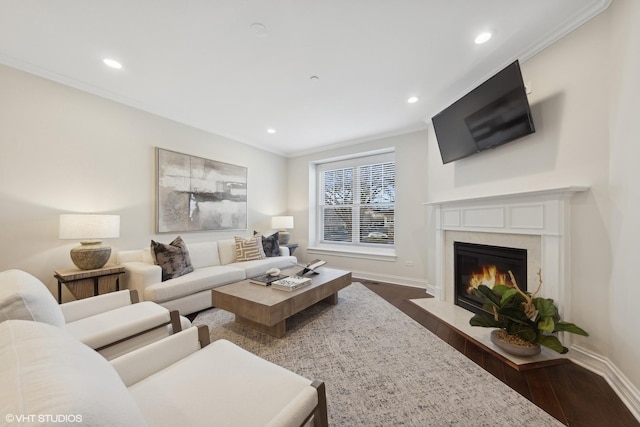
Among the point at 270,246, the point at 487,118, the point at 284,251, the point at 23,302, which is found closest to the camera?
the point at 23,302

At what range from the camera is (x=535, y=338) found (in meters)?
1.75

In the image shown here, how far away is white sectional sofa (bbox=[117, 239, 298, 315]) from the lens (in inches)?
94.5

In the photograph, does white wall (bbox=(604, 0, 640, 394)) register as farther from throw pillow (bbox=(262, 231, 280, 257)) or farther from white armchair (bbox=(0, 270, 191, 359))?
throw pillow (bbox=(262, 231, 280, 257))

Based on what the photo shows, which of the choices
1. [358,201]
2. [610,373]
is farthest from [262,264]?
[610,373]

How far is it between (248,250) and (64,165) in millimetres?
2271

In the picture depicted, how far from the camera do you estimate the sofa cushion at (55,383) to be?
402mm

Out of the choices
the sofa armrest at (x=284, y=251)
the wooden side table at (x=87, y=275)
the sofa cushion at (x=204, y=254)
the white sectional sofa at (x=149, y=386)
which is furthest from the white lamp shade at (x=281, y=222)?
the white sectional sofa at (x=149, y=386)

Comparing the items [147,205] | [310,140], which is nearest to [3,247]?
[147,205]

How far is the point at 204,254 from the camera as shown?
3322mm

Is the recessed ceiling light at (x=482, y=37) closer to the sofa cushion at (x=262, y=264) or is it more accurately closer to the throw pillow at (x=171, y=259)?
the sofa cushion at (x=262, y=264)

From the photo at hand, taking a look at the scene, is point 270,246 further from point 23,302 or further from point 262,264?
point 23,302

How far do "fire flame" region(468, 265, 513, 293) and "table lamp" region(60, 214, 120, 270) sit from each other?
12.5 feet

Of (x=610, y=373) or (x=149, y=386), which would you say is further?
(x=610, y=373)

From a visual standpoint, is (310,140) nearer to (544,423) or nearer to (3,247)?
(3,247)
